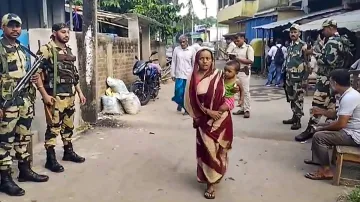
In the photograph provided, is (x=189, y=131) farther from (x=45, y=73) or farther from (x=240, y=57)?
(x=45, y=73)

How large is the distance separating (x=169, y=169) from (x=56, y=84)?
5.55 ft

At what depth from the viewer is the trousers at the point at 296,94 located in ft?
22.0

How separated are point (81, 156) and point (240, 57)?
3.88 meters

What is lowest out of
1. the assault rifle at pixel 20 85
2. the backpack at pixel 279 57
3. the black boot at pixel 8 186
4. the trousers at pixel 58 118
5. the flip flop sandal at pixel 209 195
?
the flip flop sandal at pixel 209 195

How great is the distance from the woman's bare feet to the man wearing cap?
5.98 feet

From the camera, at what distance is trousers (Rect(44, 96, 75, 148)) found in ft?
15.4

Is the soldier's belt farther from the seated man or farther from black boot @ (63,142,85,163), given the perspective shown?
the seated man

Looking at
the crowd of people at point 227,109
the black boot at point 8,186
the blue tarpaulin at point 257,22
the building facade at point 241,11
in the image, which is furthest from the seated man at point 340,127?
the building facade at point 241,11

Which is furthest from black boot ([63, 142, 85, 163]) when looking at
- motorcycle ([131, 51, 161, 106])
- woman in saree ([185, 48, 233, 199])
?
motorcycle ([131, 51, 161, 106])

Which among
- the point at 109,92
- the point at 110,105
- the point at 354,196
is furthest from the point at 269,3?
the point at 354,196

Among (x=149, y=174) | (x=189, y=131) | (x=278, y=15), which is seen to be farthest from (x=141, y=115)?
(x=278, y=15)

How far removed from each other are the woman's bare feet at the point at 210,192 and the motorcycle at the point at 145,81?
585 cm

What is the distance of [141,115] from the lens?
335 inches

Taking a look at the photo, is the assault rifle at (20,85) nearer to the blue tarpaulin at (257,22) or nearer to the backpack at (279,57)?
the backpack at (279,57)
